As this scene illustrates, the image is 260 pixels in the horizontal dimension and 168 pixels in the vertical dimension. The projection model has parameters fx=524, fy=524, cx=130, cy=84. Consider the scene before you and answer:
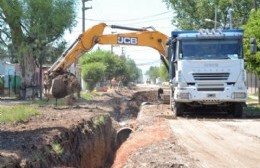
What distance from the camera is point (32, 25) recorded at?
3606 centimetres

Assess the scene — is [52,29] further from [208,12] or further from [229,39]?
[208,12]

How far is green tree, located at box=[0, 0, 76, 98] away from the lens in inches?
1395

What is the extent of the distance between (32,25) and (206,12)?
2526cm

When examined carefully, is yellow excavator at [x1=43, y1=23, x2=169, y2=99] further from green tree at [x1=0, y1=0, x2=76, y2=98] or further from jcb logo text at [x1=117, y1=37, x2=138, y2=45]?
green tree at [x1=0, y1=0, x2=76, y2=98]

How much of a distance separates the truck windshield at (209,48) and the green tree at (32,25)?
16.9m

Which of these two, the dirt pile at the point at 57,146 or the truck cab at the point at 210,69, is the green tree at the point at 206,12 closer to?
the truck cab at the point at 210,69

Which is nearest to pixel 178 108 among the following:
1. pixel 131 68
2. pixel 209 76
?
pixel 209 76

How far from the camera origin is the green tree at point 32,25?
35.4m

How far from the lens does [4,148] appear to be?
36.0ft

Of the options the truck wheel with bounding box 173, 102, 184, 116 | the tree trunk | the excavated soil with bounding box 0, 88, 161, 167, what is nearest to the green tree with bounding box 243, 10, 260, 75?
the truck wheel with bounding box 173, 102, 184, 116

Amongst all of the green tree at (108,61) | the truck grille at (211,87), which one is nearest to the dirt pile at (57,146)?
the truck grille at (211,87)

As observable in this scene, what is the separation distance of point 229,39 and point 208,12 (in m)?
35.9

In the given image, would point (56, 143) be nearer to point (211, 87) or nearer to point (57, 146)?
point (57, 146)

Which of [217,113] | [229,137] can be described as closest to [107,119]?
[217,113]
